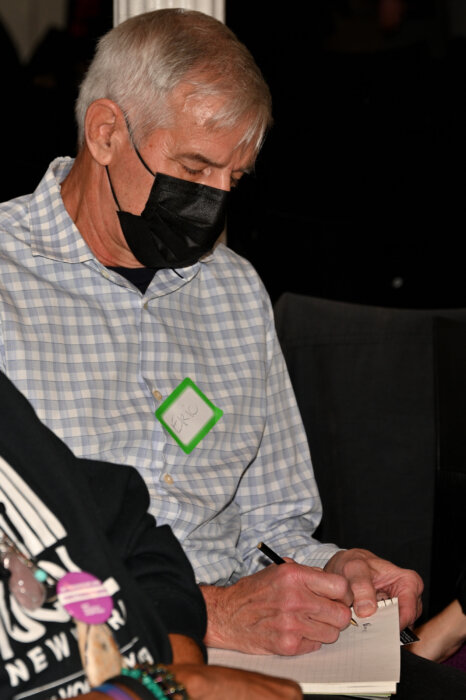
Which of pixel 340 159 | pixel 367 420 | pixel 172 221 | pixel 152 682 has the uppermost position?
pixel 172 221

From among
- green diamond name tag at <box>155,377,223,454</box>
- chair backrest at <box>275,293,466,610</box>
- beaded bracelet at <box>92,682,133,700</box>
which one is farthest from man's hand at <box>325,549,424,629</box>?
beaded bracelet at <box>92,682,133,700</box>

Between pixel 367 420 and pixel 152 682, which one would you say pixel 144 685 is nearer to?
pixel 152 682

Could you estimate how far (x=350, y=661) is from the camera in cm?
140

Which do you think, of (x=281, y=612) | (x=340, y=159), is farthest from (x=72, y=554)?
(x=340, y=159)

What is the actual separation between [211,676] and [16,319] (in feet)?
2.23

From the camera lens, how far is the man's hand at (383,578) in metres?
1.65

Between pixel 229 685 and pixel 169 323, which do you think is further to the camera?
pixel 169 323

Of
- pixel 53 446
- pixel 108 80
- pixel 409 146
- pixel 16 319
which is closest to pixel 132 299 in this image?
pixel 16 319

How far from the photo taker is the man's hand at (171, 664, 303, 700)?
3.76 ft

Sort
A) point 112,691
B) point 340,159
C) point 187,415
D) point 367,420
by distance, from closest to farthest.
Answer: point 112,691 < point 187,415 < point 367,420 < point 340,159

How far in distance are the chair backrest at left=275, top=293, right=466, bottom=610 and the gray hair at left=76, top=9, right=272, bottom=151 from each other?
27.0 inches

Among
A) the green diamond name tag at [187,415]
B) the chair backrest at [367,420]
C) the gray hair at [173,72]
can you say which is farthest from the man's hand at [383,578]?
the gray hair at [173,72]

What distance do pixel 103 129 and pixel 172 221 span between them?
21 centimetres

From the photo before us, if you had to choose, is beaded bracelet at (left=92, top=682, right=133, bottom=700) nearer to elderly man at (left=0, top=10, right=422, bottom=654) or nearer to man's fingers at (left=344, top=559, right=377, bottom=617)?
elderly man at (left=0, top=10, right=422, bottom=654)
